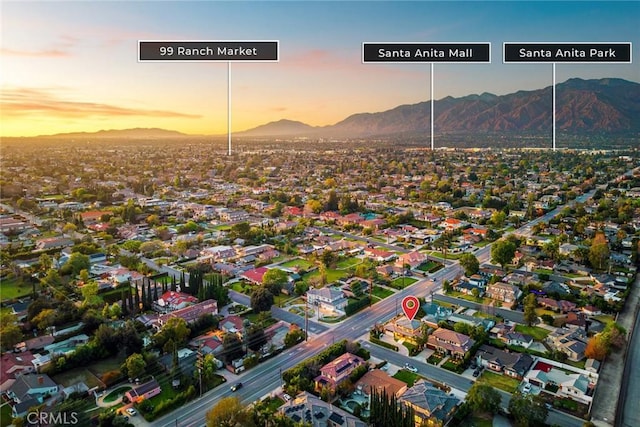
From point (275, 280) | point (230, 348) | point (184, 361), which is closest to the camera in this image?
point (184, 361)

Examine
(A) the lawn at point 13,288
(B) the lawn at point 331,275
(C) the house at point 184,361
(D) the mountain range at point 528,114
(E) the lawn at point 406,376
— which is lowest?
(E) the lawn at point 406,376

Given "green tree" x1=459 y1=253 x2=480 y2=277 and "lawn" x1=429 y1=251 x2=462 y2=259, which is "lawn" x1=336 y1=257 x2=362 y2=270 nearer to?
"lawn" x1=429 y1=251 x2=462 y2=259

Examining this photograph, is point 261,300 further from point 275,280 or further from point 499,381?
point 499,381

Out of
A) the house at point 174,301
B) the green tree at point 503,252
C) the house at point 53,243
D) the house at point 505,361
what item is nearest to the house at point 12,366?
the house at point 174,301

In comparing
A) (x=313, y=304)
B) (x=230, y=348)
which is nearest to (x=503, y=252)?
(x=313, y=304)

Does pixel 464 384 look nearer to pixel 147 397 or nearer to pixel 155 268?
pixel 147 397

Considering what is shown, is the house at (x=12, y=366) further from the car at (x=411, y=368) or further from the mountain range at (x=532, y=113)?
the mountain range at (x=532, y=113)
